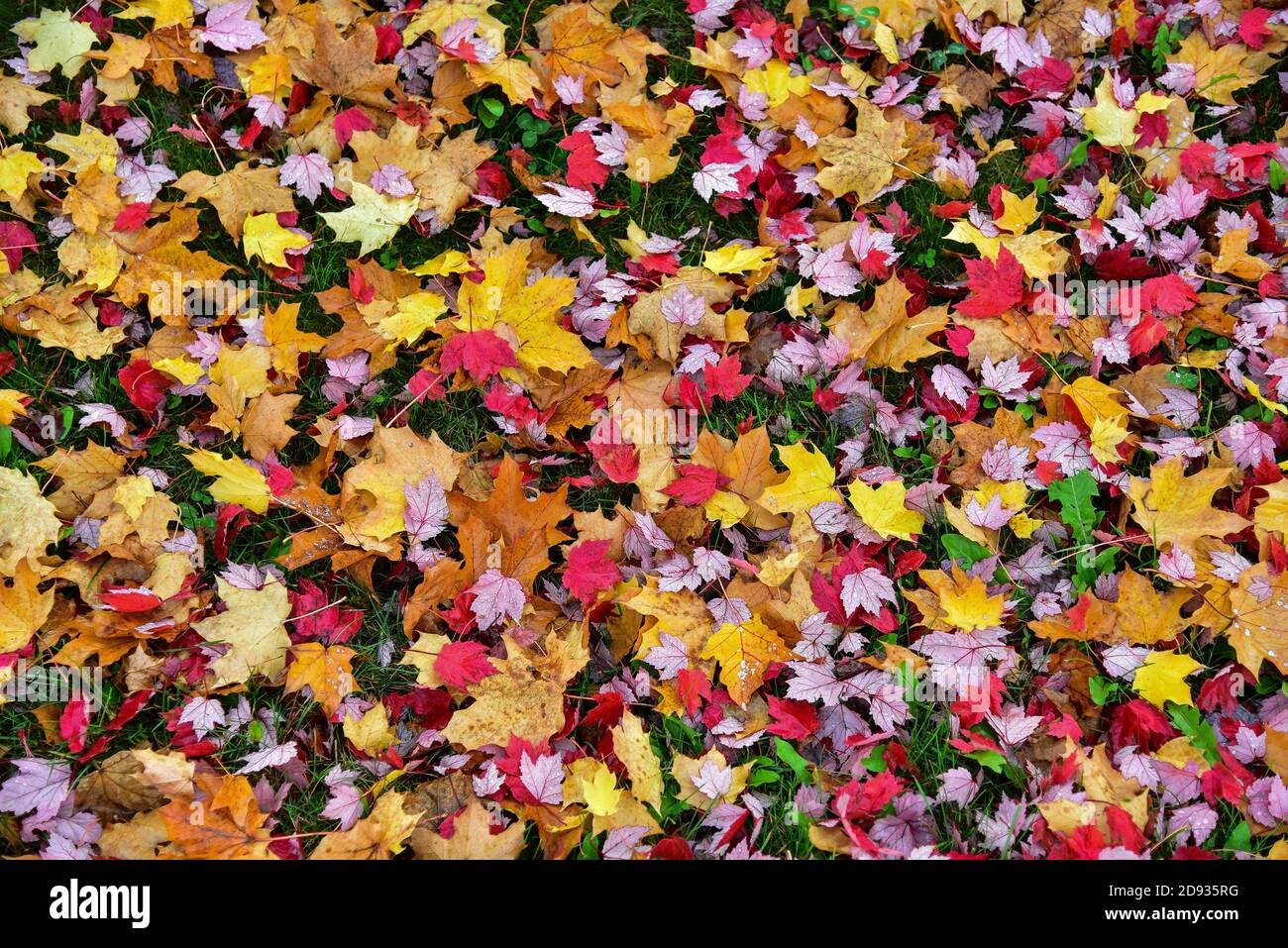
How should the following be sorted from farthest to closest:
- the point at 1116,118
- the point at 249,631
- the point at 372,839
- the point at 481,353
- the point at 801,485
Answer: the point at 1116,118 < the point at 481,353 < the point at 801,485 < the point at 249,631 < the point at 372,839

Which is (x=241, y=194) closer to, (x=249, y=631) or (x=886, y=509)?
(x=249, y=631)

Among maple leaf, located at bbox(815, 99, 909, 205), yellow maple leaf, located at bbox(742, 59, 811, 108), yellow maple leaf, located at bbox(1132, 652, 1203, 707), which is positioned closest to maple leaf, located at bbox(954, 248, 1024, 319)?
maple leaf, located at bbox(815, 99, 909, 205)

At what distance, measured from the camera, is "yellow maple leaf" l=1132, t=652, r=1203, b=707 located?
2342 millimetres

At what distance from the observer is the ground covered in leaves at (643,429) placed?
2.31m

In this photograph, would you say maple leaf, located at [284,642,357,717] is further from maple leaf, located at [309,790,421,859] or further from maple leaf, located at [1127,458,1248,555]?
maple leaf, located at [1127,458,1248,555]

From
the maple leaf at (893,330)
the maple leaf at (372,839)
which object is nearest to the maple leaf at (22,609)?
the maple leaf at (372,839)

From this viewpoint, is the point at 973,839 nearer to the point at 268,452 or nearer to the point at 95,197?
the point at 268,452

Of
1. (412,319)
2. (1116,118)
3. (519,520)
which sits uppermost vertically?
(1116,118)

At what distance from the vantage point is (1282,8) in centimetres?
314

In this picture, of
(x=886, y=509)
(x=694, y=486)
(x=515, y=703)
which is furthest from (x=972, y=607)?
(x=515, y=703)

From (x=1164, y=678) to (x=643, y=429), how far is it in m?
1.51

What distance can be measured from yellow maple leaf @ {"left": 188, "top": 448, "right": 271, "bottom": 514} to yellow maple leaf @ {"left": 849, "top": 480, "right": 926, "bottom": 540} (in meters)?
1.65

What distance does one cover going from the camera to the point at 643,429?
2658 mm
